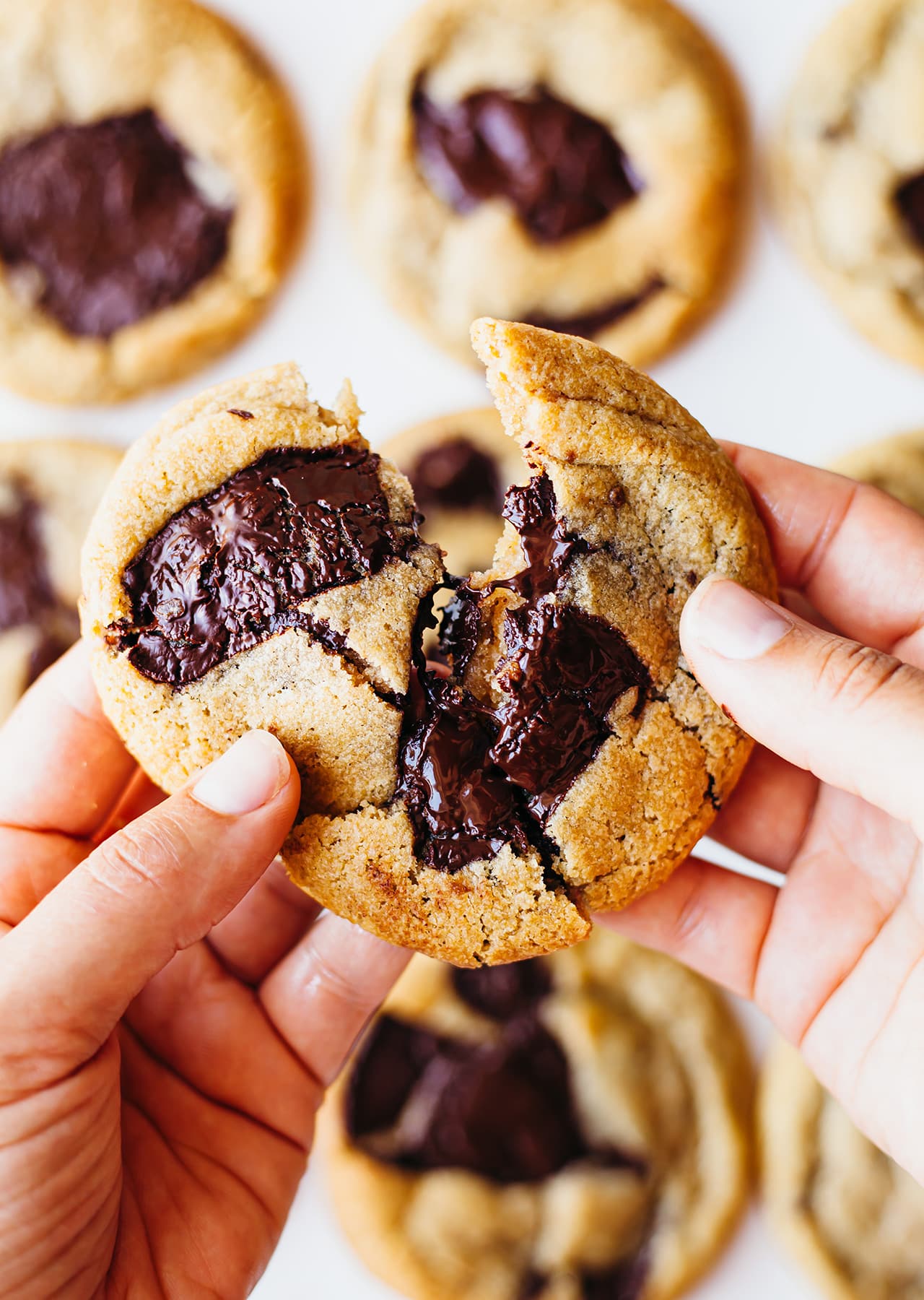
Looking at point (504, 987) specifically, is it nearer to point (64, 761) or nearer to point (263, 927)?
point (263, 927)

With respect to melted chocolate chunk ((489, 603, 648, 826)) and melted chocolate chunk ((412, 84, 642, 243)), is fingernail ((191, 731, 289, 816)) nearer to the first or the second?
melted chocolate chunk ((489, 603, 648, 826))

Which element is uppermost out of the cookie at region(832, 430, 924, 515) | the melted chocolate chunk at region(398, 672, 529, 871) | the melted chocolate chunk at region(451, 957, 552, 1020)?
the cookie at region(832, 430, 924, 515)

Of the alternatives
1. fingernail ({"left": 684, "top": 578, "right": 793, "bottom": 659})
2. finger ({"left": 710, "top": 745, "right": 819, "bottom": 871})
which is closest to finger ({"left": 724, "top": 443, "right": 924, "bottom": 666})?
finger ({"left": 710, "top": 745, "right": 819, "bottom": 871})

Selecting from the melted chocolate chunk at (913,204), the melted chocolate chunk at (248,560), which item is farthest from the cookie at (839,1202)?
the melted chocolate chunk at (913,204)

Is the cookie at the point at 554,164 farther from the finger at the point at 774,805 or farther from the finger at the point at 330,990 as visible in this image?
the finger at the point at 330,990

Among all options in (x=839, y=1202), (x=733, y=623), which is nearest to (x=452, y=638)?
(x=733, y=623)

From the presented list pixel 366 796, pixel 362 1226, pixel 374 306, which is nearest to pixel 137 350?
pixel 374 306
